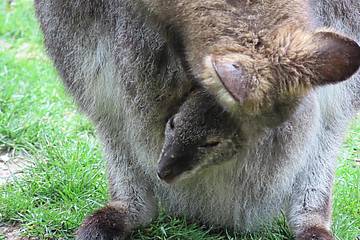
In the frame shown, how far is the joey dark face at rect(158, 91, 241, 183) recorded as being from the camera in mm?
2850

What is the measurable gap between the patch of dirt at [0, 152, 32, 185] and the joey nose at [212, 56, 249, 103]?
6.78ft

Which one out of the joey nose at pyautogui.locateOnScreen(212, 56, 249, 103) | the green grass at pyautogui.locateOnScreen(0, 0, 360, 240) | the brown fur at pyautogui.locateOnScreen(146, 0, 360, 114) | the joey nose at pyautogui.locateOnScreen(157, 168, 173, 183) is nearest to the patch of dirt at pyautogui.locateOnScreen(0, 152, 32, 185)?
the green grass at pyautogui.locateOnScreen(0, 0, 360, 240)

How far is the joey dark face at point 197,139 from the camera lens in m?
2.85

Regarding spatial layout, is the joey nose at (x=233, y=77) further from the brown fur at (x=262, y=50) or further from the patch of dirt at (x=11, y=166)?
the patch of dirt at (x=11, y=166)

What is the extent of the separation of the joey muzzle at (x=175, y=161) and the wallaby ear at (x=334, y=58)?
1.81ft

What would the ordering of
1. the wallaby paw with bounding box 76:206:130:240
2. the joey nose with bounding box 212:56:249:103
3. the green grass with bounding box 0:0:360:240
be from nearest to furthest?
1. the joey nose with bounding box 212:56:249:103
2. the wallaby paw with bounding box 76:206:130:240
3. the green grass with bounding box 0:0:360:240

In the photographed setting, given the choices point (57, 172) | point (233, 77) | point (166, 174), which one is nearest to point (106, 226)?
point (166, 174)

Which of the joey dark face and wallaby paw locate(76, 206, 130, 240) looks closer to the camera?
the joey dark face

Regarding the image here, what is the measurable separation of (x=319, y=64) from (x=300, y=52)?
7 cm

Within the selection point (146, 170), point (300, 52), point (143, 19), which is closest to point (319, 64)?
point (300, 52)

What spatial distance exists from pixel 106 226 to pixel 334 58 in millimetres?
1398

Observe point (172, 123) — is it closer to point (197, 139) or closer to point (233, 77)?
point (197, 139)

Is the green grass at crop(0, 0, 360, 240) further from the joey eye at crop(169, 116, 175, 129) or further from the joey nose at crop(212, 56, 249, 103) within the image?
the joey nose at crop(212, 56, 249, 103)

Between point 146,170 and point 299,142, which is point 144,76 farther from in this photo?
point 299,142
